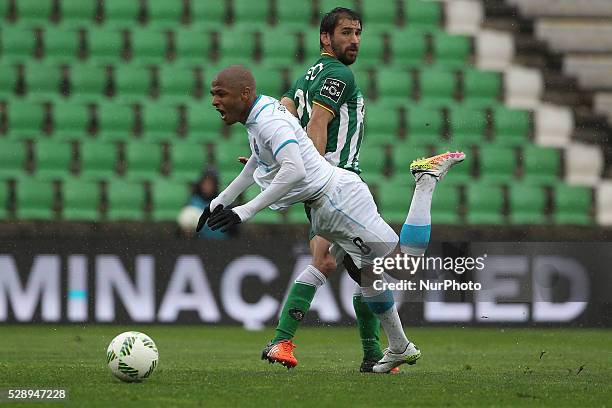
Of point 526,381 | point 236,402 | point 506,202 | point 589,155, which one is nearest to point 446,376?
point 526,381

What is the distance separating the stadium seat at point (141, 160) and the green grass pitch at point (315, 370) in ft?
10.3

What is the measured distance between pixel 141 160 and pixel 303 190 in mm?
7732

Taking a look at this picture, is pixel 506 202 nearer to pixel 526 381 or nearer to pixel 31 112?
pixel 31 112

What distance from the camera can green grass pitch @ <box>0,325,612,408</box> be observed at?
19.5 feet

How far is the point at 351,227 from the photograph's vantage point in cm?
711

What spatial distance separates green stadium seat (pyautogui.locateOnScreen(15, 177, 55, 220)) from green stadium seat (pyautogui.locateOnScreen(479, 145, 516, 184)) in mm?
5260

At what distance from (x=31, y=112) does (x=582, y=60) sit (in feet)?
25.0

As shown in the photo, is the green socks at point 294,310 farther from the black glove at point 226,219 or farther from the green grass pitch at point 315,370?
the black glove at point 226,219

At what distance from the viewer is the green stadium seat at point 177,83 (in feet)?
50.6

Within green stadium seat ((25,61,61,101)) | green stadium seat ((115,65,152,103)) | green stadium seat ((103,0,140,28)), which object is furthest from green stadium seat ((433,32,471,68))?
green stadium seat ((25,61,61,101))

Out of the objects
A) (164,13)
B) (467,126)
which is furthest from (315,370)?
(164,13)

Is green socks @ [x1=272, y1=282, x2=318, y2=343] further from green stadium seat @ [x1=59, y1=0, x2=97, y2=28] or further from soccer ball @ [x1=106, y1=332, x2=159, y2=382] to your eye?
green stadium seat @ [x1=59, y1=0, x2=97, y2=28]

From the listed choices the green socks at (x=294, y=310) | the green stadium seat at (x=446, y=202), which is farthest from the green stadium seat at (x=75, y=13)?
the green socks at (x=294, y=310)

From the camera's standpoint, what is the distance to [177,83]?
1547 centimetres
